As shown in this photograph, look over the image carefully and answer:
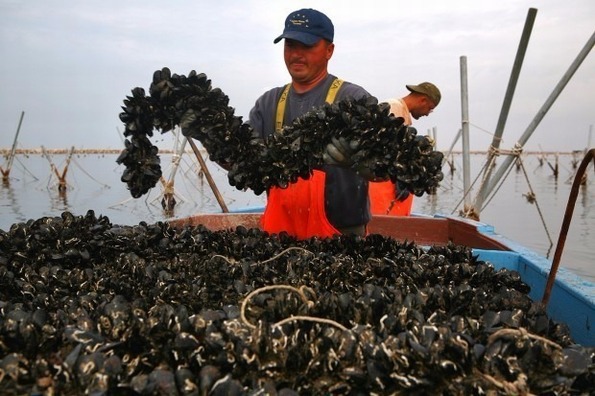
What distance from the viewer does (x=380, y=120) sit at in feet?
9.30

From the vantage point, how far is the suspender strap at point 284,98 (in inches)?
176

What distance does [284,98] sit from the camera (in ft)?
15.5

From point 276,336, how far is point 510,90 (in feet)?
27.5

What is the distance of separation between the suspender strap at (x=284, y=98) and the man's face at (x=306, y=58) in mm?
193

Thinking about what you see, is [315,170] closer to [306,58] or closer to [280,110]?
[280,110]

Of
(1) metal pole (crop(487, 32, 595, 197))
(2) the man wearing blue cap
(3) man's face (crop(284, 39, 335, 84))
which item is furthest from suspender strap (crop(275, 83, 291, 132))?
(1) metal pole (crop(487, 32, 595, 197))

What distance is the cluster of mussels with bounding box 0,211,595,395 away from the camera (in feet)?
4.84

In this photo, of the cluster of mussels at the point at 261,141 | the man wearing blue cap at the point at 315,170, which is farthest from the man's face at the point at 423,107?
the cluster of mussels at the point at 261,141

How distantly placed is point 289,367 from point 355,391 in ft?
0.71

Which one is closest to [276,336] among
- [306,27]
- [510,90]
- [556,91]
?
[306,27]

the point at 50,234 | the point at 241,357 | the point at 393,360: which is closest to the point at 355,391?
the point at 393,360

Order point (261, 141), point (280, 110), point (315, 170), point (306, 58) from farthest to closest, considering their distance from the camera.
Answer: point (280, 110)
point (306, 58)
point (315, 170)
point (261, 141)

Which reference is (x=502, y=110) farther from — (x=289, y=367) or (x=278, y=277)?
(x=289, y=367)

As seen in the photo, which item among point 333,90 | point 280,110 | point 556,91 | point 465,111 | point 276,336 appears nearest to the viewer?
point 276,336
